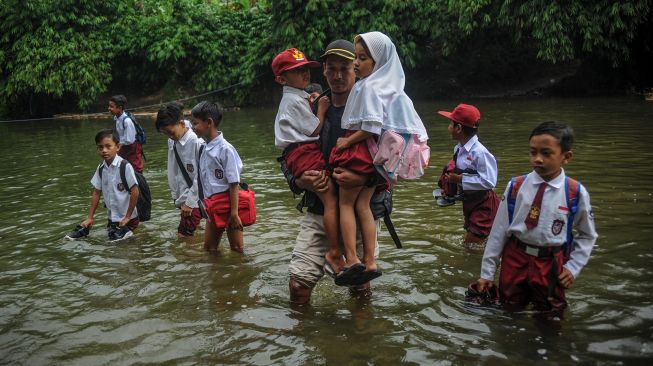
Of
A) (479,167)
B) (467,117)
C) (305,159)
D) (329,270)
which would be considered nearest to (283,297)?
(329,270)

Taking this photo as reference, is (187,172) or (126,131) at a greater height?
(126,131)

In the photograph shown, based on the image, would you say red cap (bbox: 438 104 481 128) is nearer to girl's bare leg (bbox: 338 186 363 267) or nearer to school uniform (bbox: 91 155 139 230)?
girl's bare leg (bbox: 338 186 363 267)

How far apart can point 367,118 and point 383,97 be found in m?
0.20

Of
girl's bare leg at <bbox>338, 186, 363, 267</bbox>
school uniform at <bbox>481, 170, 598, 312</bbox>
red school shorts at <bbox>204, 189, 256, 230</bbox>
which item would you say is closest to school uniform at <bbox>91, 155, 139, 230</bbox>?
red school shorts at <bbox>204, 189, 256, 230</bbox>

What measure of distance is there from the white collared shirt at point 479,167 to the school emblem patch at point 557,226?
1.69 metres

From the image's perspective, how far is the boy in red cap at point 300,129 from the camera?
413 cm

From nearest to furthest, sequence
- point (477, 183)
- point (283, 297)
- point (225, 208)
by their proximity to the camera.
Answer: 1. point (283, 297)
2. point (477, 183)
3. point (225, 208)

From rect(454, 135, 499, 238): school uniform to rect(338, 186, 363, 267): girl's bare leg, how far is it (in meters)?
1.70

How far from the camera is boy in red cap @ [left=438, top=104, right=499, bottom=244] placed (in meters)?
5.40

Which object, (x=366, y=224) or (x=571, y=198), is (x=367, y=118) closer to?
(x=366, y=224)

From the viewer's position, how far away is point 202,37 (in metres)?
25.5

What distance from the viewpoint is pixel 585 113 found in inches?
618

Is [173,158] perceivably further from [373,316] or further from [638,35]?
[638,35]

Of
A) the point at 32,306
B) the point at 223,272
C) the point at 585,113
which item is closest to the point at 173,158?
the point at 223,272
